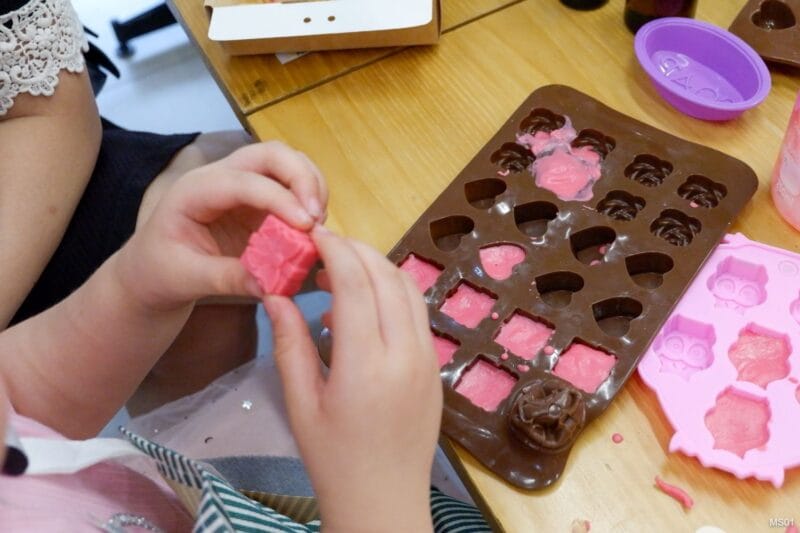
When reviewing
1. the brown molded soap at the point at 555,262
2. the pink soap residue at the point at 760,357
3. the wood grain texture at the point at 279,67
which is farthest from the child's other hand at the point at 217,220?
the pink soap residue at the point at 760,357

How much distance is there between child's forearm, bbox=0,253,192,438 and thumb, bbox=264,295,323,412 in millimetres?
204

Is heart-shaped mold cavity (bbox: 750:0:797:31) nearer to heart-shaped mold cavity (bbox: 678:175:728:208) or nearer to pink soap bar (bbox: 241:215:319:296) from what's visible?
heart-shaped mold cavity (bbox: 678:175:728:208)

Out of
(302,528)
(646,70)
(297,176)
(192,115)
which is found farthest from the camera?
(192,115)

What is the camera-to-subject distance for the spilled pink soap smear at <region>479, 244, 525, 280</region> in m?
0.61

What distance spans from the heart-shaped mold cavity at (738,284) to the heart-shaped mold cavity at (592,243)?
86mm

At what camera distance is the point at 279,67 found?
2.60 feet

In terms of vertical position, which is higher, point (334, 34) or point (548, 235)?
point (334, 34)

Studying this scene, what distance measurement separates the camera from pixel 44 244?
79 centimetres

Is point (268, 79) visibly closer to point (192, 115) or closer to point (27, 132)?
point (27, 132)

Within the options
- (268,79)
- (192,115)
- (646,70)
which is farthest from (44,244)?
(192,115)

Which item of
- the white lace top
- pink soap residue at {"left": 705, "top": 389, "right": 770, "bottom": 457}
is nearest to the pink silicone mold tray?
pink soap residue at {"left": 705, "top": 389, "right": 770, "bottom": 457}

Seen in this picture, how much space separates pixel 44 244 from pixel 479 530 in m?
0.54

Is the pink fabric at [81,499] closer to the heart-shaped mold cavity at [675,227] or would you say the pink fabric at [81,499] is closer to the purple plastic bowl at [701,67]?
the heart-shaped mold cavity at [675,227]

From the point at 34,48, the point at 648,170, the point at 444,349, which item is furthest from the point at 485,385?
the point at 34,48
